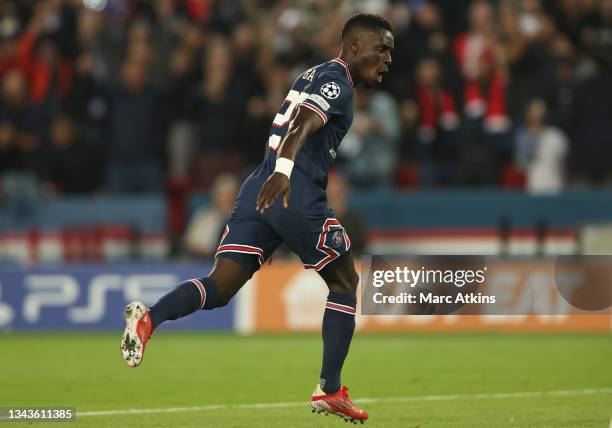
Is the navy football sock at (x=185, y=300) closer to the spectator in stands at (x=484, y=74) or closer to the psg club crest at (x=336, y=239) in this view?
the psg club crest at (x=336, y=239)

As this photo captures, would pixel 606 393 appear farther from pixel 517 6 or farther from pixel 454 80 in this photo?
pixel 517 6

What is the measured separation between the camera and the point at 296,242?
7.18 metres

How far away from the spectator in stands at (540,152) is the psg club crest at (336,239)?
821 centimetres

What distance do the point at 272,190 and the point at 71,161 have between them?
32.8 feet

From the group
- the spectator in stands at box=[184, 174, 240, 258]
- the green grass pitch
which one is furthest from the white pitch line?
the spectator in stands at box=[184, 174, 240, 258]

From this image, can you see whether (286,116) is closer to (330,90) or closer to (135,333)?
(330,90)

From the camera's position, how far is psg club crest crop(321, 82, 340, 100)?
696cm

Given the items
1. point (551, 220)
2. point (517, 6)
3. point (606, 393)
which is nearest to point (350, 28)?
point (606, 393)

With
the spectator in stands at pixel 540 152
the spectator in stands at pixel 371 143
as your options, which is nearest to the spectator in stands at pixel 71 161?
the spectator in stands at pixel 371 143

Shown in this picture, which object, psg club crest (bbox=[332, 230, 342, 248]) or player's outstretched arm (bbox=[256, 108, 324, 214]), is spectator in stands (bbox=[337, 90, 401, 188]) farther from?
player's outstretched arm (bbox=[256, 108, 324, 214])

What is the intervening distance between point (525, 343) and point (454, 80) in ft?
13.9

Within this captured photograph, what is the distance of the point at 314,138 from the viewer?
7.26m

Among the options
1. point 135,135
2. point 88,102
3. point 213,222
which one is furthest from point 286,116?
point 88,102

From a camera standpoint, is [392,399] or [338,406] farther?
[392,399]
